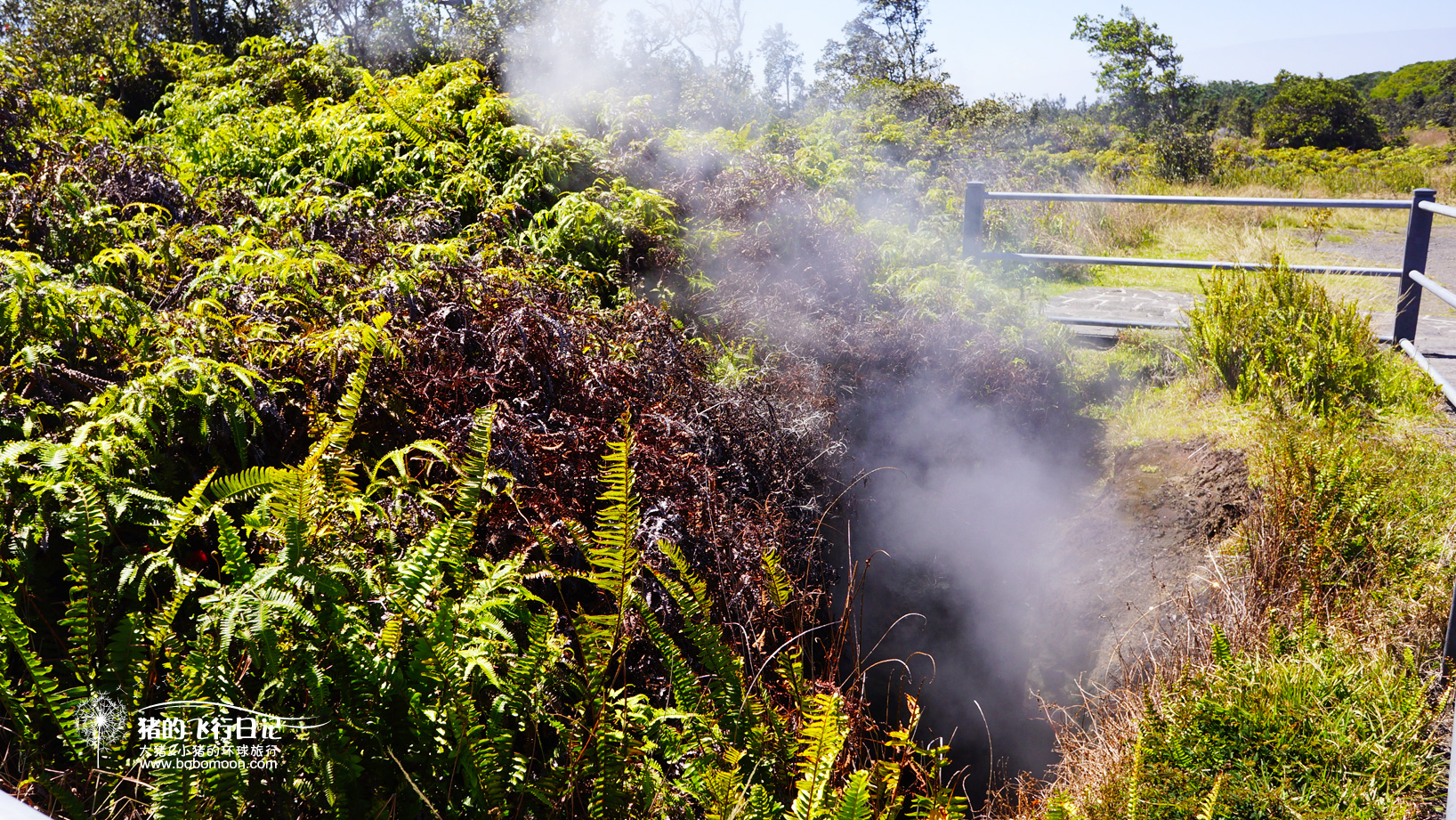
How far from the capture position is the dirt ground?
3.91 metres

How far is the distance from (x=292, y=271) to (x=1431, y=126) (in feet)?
154

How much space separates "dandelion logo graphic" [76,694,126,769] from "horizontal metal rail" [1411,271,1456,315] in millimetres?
5839

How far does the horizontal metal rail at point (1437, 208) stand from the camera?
468cm

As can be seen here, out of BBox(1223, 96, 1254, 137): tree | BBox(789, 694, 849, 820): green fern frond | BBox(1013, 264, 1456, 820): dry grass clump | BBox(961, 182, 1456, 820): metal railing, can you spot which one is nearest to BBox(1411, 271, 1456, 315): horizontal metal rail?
BBox(961, 182, 1456, 820): metal railing

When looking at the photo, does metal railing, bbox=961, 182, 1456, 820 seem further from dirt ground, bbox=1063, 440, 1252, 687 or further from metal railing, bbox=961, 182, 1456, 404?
dirt ground, bbox=1063, 440, 1252, 687

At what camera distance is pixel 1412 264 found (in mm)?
5652

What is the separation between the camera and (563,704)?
2055mm

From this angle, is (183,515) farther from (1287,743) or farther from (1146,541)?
(1146,541)

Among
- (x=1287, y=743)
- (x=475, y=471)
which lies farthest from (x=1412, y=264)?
(x=475, y=471)

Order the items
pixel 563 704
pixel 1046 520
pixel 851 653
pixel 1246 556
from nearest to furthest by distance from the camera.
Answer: pixel 563 704 → pixel 1246 556 → pixel 851 653 → pixel 1046 520

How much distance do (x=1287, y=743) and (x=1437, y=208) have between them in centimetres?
428

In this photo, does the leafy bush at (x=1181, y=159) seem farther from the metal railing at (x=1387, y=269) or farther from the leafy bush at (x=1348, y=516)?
the leafy bush at (x=1348, y=516)

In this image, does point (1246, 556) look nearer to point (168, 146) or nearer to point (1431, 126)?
point (168, 146)

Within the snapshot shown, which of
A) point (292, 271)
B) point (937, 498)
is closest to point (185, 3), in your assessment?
point (292, 271)
